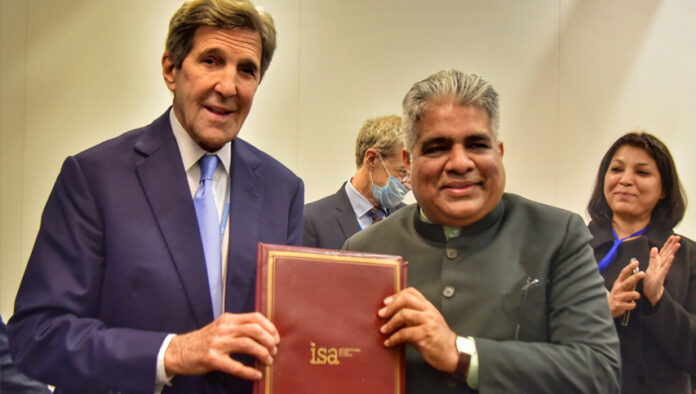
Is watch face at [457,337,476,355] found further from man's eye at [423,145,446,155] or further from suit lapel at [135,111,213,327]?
suit lapel at [135,111,213,327]

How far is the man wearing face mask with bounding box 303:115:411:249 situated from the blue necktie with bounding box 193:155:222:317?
72.8 inches

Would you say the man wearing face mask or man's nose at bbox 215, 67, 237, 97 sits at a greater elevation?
the man wearing face mask

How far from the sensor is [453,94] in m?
1.52

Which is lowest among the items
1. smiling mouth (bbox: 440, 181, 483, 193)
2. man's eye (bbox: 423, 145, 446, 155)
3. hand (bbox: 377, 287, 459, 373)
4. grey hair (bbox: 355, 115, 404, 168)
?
hand (bbox: 377, 287, 459, 373)

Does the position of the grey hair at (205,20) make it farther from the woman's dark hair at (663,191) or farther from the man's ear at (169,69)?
the woman's dark hair at (663,191)

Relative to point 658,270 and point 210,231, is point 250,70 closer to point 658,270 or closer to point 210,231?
point 210,231

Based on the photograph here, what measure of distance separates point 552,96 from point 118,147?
13.4 feet

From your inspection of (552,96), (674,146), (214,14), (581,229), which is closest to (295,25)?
(552,96)

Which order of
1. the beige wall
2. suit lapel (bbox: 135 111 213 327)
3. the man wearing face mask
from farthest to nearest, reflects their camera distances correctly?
1. the beige wall
2. the man wearing face mask
3. suit lapel (bbox: 135 111 213 327)

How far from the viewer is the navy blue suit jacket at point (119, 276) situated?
1446 millimetres

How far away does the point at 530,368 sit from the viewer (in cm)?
140

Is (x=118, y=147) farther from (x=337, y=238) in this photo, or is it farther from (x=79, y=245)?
(x=337, y=238)

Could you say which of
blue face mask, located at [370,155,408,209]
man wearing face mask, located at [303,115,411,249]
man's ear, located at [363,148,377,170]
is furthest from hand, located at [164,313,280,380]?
man's ear, located at [363,148,377,170]

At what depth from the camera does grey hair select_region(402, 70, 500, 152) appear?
1519 millimetres
